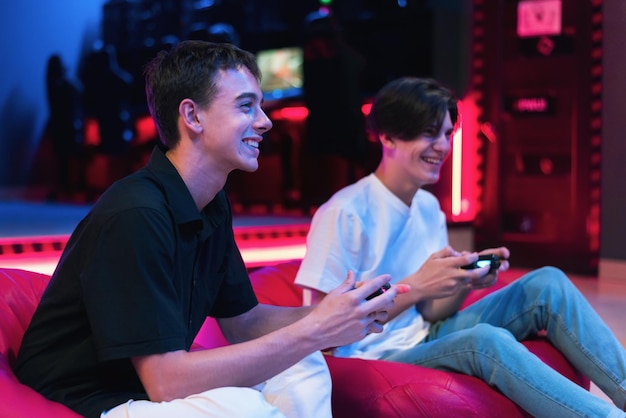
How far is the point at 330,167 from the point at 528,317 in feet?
17.6

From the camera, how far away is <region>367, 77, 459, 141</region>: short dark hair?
7.72 feet

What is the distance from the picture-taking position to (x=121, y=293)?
4.54 feet

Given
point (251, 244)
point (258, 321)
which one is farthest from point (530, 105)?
point (258, 321)

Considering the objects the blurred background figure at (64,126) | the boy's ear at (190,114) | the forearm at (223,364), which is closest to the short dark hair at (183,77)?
the boy's ear at (190,114)

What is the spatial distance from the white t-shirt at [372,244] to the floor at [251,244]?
985 millimetres

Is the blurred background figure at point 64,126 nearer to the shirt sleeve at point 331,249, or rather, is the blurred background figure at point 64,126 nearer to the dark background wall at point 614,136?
the dark background wall at point 614,136

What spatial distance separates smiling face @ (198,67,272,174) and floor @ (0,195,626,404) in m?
1.88

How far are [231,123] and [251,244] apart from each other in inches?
135

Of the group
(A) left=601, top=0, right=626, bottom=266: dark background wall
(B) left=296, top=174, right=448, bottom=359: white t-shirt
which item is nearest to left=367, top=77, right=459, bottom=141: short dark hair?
(B) left=296, top=174, right=448, bottom=359: white t-shirt

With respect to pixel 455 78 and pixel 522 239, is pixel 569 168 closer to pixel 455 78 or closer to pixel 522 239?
pixel 522 239

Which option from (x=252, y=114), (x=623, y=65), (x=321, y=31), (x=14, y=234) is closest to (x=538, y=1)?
(x=623, y=65)

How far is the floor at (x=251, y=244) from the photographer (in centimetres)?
416

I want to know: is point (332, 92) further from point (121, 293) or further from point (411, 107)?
point (121, 293)

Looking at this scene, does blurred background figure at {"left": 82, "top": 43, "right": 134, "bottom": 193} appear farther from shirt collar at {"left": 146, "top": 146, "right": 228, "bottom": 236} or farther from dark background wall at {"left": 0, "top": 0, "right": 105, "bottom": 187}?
shirt collar at {"left": 146, "top": 146, "right": 228, "bottom": 236}
